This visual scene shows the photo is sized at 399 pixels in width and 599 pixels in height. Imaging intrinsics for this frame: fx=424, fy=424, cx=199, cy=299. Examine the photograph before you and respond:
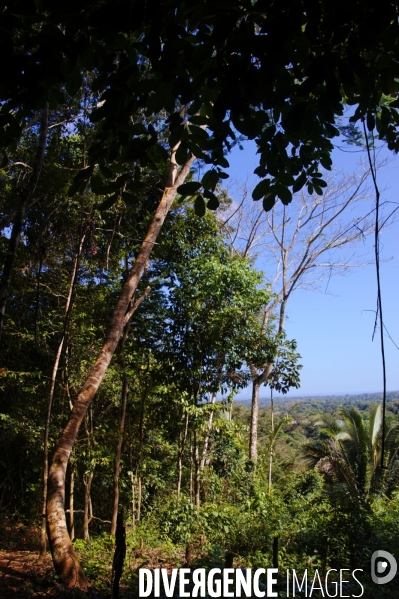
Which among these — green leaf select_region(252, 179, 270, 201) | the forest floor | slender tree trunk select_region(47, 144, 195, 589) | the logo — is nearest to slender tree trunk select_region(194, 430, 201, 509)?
the forest floor

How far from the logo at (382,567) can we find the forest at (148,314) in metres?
0.05

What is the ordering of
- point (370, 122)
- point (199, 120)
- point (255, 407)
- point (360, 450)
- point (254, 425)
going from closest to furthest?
point (199, 120) < point (370, 122) < point (254, 425) < point (255, 407) < point (360, 450)

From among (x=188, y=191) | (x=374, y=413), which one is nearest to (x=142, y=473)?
(x=188, y=191)

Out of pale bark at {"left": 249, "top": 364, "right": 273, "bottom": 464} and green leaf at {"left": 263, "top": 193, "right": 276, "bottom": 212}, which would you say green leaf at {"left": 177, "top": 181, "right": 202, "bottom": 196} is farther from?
pale bark at {"left": 249, "top": 364, "right": 273, "bottom": 464}

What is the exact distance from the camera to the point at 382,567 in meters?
3.58

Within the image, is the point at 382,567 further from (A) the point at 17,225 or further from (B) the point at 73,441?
(A) the point at 17,225

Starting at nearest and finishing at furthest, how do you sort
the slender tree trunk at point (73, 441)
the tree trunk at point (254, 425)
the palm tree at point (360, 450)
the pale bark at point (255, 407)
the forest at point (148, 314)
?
1. the forest at point (148, 314)
2. the slender tree trunk at point (73, 441)
3. the pale bark at point (255, 407)
4. the tree trunk at point (254, 425)
5. the palm tree at point (360, 450)

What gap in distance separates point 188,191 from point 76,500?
24.3 feet

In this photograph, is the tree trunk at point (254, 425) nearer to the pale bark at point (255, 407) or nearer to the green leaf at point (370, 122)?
the pale bark at point (255, 407)

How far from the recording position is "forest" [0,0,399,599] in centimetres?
113

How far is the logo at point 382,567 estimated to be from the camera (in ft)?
11.2

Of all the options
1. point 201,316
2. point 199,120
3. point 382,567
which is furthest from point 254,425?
point 199,120

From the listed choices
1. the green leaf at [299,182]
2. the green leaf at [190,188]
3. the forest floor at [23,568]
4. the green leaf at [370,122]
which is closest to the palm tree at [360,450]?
the forest floor at [23,568]

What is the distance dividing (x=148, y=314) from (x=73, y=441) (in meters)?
2.57
